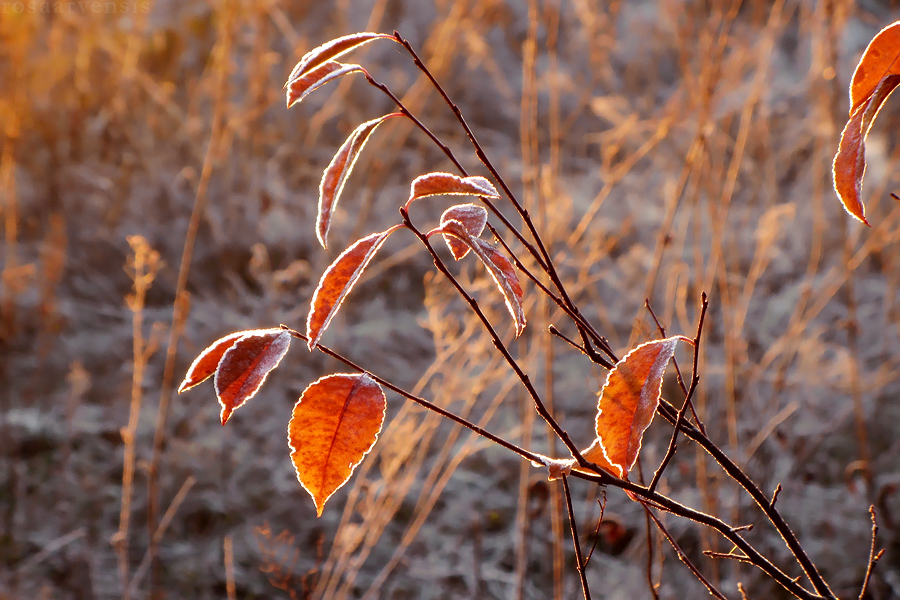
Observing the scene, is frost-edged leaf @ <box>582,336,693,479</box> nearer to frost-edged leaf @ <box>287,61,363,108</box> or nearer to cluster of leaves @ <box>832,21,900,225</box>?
cluster of leaves @ <box>832,21,900,225</box>

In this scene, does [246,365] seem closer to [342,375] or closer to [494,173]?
[342,375]

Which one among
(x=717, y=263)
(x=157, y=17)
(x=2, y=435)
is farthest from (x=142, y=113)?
(x=717, y=263)

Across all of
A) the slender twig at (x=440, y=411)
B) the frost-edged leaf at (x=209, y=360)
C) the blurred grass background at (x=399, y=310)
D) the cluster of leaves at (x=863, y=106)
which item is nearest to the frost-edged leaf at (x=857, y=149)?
the cluster of leaves at (x=863, y=106)

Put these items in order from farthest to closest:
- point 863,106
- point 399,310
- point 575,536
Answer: point 399,310
point 575,536
point 863,106

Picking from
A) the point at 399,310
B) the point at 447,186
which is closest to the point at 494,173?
the point at 447,186

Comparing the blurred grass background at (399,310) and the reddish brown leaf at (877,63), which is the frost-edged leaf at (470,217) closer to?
the reddish brown leaf at (877,63)
